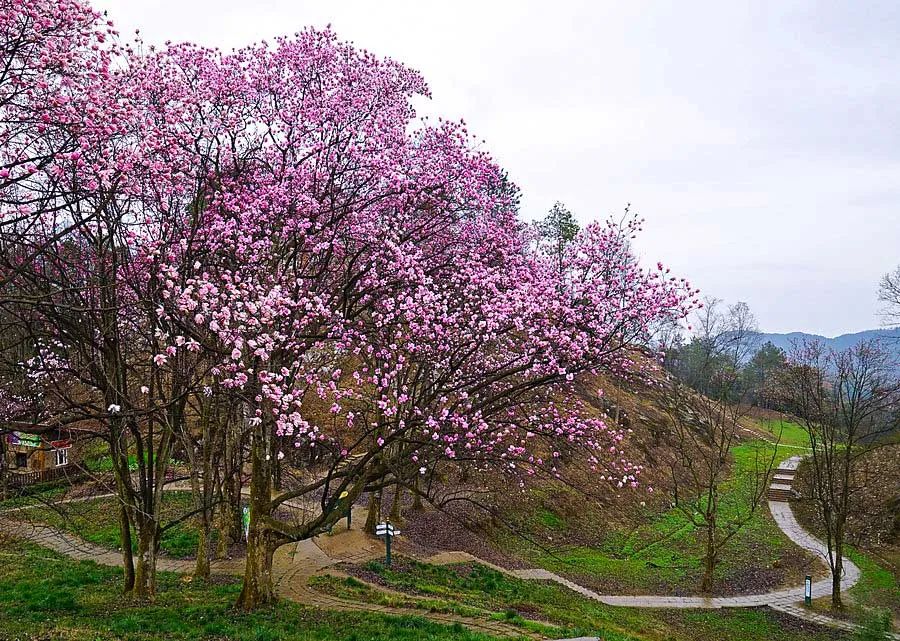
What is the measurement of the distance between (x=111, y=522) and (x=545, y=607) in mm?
14997

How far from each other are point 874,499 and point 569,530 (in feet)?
45.5

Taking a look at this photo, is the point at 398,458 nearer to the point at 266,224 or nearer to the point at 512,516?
the point at 266,224

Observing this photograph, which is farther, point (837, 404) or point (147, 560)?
point (837, 404)

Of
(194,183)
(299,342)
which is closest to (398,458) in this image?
(299,342)

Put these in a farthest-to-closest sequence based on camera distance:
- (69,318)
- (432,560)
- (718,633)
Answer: (432,560) → (718,633) → (69,318)

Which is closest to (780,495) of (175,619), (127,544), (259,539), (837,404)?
(837,404)

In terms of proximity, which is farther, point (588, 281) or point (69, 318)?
point (588, 281)

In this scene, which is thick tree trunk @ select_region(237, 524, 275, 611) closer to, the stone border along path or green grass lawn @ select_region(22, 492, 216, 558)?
the stone border along path

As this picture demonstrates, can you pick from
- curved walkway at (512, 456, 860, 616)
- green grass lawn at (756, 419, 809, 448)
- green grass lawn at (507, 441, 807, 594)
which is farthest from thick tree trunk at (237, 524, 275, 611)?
green grass lawn at (756, 419, 809, 448)

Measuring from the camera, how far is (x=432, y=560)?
17.6 meters

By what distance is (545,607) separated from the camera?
13.2 meters

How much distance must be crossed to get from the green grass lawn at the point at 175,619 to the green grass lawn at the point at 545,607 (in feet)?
6.51

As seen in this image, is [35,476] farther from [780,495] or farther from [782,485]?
[782,485]

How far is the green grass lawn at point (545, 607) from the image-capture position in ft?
40.5
